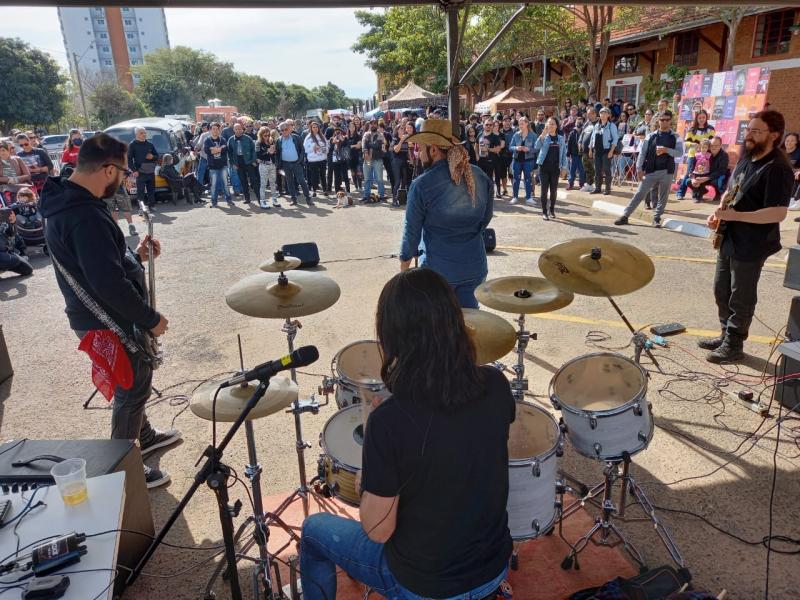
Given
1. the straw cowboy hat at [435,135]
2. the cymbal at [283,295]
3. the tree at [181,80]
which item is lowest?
the cymbal at [283,295]

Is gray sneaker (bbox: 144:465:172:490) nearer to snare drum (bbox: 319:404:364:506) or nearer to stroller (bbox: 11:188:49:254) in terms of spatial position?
snare drum (bbox: 319:404:364:506)

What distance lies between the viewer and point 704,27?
23.5 m

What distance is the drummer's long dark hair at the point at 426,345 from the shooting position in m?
1.84

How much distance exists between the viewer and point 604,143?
12.9m

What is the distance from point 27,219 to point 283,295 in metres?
8.87

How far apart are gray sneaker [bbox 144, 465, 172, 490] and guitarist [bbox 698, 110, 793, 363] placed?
4.78m

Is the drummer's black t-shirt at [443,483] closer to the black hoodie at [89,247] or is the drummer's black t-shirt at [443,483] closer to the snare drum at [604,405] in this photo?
the snare drum at [604,405]

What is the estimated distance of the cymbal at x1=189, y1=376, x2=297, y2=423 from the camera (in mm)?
2520

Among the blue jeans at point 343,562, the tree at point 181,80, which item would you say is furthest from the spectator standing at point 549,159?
the tree at point 181,80

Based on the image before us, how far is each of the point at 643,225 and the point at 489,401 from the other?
10000 millimetres

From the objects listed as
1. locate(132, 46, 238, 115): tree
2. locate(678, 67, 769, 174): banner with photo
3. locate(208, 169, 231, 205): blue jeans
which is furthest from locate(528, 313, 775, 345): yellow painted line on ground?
locate(132, 46, 238, 115): tree

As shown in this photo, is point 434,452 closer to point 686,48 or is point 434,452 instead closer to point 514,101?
point 514,101

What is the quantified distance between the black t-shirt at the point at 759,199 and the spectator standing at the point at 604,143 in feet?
28.1

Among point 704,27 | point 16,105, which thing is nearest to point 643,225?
point 704,27
